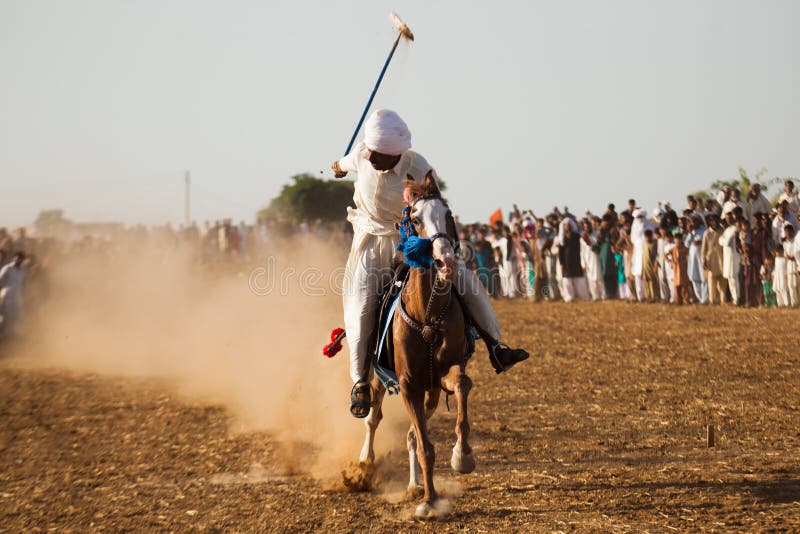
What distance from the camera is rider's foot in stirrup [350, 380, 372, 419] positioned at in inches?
348

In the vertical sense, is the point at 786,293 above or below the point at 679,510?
above

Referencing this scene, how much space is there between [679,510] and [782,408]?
5.24 meters

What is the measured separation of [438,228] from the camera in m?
7.36

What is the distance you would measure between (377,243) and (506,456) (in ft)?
9.02

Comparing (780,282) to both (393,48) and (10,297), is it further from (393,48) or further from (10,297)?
(10,297)

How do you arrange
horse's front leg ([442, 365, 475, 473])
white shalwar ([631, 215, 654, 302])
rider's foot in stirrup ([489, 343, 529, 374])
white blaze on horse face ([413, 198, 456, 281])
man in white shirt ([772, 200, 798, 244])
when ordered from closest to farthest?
white blaze on horse face ([413, 198, 456, 281]) → horse's front leg ([442, 365, 475, 473]) → rider's foot in stirrup ([489, 343, 529, 374]) → man in white shirt ([772, 200, 798, 244]) → white shalwar ([631, 215, 654, 302])

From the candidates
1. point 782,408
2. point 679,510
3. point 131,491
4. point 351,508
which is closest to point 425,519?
point 351,508

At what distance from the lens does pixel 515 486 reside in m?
8.62

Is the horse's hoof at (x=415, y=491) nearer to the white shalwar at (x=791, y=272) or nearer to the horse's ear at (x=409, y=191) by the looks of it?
the horse's ear at (x=409, y=191)

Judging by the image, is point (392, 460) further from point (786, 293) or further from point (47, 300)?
point (47, 300)

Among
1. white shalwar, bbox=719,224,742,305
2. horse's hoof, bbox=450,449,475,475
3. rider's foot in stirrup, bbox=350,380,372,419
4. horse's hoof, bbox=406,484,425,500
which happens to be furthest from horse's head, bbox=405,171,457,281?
white shalwar, bbox=719,224,742,305

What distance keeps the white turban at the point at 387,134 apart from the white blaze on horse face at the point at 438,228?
3.20 ft

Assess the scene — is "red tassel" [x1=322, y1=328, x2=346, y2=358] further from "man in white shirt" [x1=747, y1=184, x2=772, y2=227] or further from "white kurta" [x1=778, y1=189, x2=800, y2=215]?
"man in white shirt" [x1=747, y1=184, x2=772, y2=227]

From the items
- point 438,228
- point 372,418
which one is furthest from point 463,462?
point 372,418
